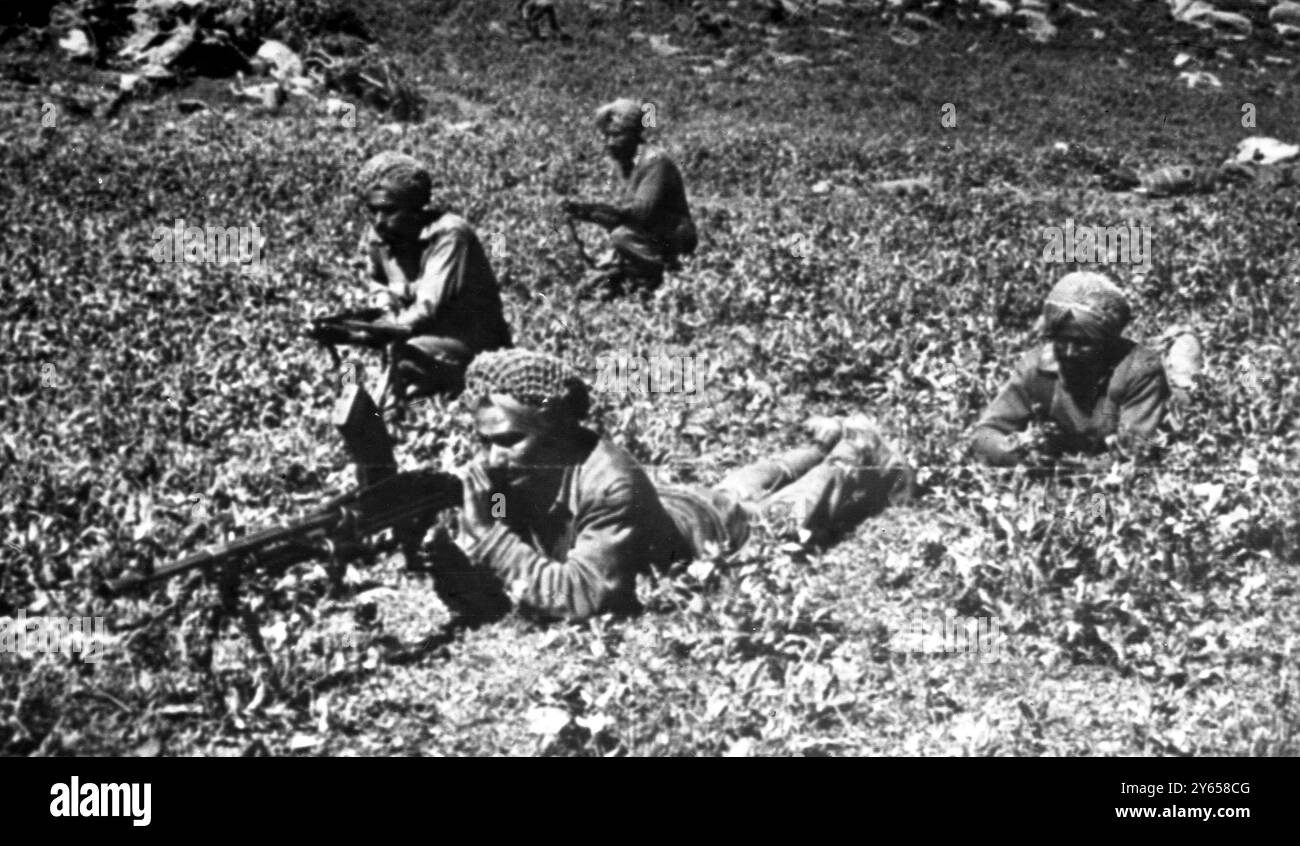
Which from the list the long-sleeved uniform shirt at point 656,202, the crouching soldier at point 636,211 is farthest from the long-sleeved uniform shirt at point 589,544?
the long-sleeved uniform shirt at point 656,202

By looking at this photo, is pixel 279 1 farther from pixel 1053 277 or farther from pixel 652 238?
pixel 1053 277

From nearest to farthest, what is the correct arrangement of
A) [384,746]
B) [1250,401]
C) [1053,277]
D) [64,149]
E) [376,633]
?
[384,746] < [376,633] < [1250,401] < [64,149] < [1053,277]

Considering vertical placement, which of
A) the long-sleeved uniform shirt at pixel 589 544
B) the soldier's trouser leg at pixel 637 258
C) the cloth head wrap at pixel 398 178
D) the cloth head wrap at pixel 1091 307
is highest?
the cloth head wrap at pixel 1091 307

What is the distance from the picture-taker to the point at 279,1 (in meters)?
11.0

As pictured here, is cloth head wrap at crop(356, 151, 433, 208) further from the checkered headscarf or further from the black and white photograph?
the checkered headscarf

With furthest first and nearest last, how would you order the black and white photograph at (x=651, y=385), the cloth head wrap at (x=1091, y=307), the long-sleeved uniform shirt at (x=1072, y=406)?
the long-sleeved uniform shirt at (x=1072, y=406), the cloth head wrap at (x=1091, y=307), the black and white photograph at (x=651, y=385)

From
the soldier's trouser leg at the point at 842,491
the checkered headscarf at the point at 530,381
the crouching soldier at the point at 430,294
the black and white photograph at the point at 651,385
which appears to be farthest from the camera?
the crouching soldier at the point at 430,294

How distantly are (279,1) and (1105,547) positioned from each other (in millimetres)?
7810

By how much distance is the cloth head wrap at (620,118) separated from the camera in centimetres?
1012

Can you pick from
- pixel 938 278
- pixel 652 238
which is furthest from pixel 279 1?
pixel 938 278

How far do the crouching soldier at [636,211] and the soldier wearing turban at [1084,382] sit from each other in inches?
136

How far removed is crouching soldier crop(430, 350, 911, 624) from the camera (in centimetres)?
586

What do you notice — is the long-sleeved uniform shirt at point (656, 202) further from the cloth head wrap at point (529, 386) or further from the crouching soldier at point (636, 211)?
the cloth head wrap at point (529, 386)

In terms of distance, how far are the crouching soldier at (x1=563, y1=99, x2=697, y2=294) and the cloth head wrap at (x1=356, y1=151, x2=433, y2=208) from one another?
246cm
